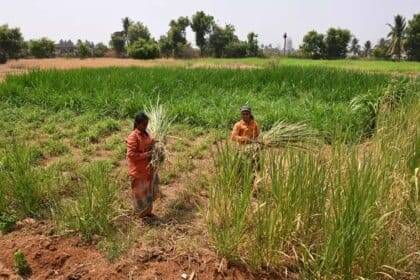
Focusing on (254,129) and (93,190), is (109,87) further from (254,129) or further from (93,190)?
(93,190)

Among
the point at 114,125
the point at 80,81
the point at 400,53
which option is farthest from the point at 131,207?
the point at 400,53

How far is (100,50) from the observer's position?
2238 inches

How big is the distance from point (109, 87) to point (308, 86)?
213 inches

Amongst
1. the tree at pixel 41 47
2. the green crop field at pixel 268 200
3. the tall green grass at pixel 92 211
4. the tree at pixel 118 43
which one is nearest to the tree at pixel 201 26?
the tree at pixel 118 43

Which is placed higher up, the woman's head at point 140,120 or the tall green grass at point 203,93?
the woman's head at point 140,120

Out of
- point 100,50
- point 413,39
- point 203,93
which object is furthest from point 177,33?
point 203,93

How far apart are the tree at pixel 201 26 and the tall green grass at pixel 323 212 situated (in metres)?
50.0

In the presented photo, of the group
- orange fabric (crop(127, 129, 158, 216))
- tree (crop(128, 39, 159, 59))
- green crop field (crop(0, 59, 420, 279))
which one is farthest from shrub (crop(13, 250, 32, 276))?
tree (crop(128, 39, 159, 59))

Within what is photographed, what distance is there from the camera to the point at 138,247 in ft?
13.0

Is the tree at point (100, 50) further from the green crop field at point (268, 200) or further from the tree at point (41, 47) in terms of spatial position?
the green crop field at point (268, 200)

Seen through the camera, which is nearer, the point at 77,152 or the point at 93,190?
the point at 93,190

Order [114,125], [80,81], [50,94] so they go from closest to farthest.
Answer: [114,125]
[50,94]
[80,81]

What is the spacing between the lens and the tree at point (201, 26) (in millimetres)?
52188

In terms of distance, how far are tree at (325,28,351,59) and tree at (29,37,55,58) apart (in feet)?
91.1
